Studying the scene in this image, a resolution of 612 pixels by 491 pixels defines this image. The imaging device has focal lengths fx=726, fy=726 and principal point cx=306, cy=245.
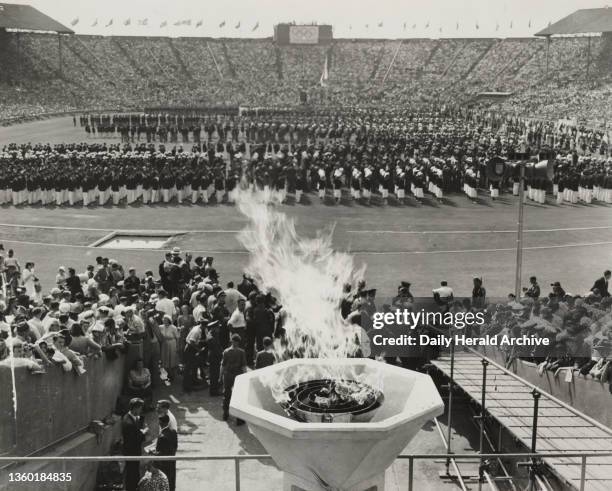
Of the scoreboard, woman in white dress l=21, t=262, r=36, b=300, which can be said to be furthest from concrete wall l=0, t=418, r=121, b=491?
the scoreboard

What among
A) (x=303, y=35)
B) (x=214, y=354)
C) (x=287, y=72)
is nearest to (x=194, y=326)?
(x=214, y=354)

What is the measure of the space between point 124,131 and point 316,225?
24826 millimetres

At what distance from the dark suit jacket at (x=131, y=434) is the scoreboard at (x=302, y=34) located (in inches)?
3303

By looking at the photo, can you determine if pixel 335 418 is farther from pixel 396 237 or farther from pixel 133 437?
pixel 396 237

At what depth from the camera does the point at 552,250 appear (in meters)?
19.5

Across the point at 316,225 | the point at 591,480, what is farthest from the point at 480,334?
the point at 316,225

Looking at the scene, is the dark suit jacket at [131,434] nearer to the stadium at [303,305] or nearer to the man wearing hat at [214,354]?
the stadium at [303,305]

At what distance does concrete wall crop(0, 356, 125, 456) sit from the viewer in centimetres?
699

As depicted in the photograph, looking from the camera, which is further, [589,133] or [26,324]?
[589,133]

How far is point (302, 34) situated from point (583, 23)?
33284 millimetres

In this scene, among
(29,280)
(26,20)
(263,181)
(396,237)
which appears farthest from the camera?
(26,20)

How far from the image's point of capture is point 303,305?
10422mm

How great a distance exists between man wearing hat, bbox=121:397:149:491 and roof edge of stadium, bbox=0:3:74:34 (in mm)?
71051

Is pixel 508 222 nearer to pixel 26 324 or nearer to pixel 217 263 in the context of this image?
pixel 217 263
